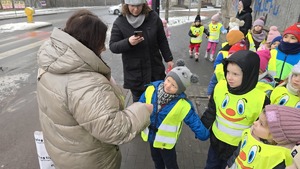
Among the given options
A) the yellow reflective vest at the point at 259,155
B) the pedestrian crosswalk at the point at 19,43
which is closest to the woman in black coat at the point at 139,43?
the yellow reflective vest at the point at 259,155

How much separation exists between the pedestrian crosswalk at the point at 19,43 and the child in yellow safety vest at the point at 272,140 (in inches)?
323

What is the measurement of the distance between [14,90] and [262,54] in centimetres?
520

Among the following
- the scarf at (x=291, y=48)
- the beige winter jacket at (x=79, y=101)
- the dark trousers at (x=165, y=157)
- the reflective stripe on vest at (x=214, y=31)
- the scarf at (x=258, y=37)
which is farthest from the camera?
the reflective stripe on vest at (x=214, y=31)

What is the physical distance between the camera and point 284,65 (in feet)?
10.0

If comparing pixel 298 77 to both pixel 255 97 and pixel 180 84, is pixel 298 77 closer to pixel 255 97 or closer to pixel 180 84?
pixel 255 97

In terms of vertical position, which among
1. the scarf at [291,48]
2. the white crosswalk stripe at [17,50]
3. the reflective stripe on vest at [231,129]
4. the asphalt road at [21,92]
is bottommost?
the asphalt road at [21,92]

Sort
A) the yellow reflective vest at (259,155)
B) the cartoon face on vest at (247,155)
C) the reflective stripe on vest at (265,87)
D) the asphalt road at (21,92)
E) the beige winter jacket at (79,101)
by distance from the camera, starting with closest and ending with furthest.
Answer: the beige winter jacket at (79,101) < the yellow reflective vest at (259,155) < the cartoon face on vest at (247,155) < the reflective stripe on vest at (265,87) < the asphalt road at (21,92)

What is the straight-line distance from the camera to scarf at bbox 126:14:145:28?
8.98 ft

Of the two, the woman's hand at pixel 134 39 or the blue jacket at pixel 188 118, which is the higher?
the woman's hand at pixel 134 39

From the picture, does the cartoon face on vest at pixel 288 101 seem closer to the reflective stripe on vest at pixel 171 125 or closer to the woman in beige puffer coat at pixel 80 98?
the reflective stripe on vest at pixel 171 125

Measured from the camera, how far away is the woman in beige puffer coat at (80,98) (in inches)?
51.7

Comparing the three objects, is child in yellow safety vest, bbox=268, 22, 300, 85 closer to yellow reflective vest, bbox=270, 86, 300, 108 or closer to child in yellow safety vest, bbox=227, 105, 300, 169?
yellow reflective vest, bbox=270, 86, 300, 108

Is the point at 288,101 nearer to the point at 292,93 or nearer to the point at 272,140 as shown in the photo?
the point at 292,93

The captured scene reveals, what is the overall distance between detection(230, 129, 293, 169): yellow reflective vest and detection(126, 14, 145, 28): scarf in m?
1.73
